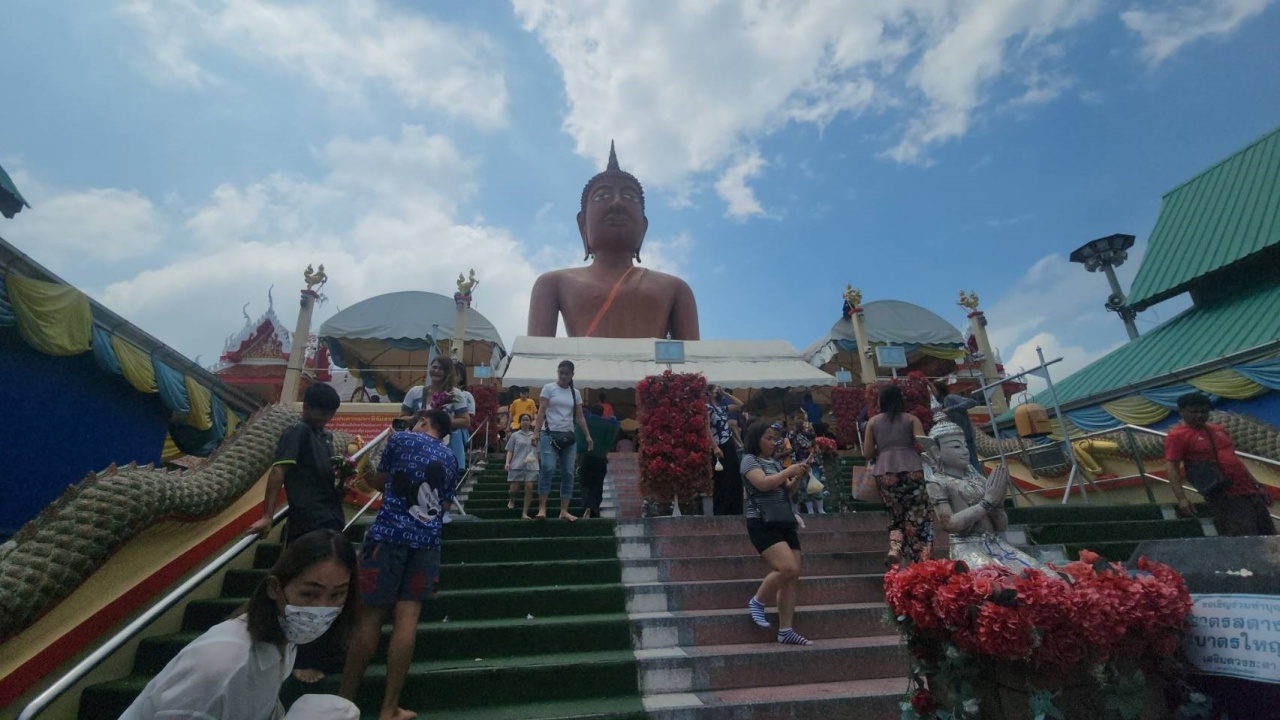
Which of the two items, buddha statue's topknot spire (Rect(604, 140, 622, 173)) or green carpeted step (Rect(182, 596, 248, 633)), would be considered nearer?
green carpeted step (Rect(182, 596, 248, 633))

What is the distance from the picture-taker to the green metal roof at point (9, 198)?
5316 mm

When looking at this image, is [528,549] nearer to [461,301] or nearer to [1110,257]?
[461,301]

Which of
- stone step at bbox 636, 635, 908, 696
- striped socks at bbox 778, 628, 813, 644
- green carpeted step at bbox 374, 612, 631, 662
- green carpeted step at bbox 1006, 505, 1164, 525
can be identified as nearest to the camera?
stone step at bbox 636, 635, 908, 696

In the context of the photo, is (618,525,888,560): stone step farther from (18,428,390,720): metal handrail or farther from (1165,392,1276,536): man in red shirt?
(18,428,390,720): metal handrail

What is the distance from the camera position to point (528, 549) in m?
4.49

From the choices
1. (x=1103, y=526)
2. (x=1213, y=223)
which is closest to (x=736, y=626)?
(x=1103, y=526)

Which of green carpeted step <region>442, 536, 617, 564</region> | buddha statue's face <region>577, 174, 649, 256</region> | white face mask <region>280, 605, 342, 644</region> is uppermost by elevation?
buddha statue's face <region>577, 174, 649, 256</region>

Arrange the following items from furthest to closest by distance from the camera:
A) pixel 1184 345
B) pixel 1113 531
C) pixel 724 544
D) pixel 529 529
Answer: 1. pixel 1184 345
2. pixel 1113 531
3. pixel 529 529
4. pixel 724 544

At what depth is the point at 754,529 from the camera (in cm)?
368

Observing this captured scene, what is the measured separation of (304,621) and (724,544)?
3.52 metres

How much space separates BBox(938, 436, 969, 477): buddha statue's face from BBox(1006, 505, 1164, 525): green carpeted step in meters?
2.99

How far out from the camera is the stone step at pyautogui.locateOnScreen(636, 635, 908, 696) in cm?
313

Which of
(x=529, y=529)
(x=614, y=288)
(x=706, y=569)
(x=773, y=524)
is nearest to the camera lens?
(x=773, y=524)

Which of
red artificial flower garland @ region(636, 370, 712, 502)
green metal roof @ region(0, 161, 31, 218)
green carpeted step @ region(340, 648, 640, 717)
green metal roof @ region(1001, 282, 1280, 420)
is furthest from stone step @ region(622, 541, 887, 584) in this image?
green metal roof @ region(1001, 282, 1280, 420)
